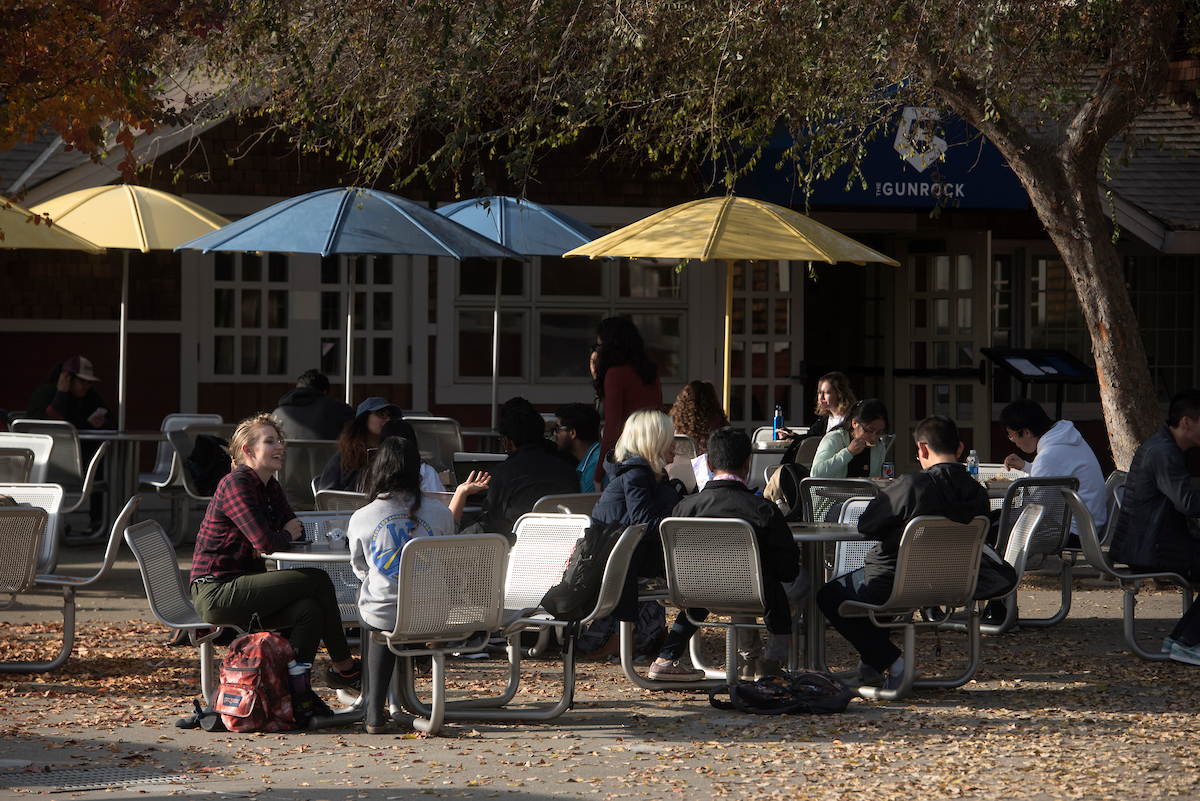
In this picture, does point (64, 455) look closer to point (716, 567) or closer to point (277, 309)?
point (277, 309)

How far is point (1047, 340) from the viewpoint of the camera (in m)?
15.0

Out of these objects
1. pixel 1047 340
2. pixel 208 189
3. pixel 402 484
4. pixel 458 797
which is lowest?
pixel 458 797

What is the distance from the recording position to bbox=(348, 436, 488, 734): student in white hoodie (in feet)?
17.0

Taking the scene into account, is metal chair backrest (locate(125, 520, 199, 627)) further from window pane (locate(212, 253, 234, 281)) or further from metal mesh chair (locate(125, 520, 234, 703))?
window pane (locate(212, 253, 234, 281))

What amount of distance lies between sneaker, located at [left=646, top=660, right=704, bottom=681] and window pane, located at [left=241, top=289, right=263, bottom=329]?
7377 mm

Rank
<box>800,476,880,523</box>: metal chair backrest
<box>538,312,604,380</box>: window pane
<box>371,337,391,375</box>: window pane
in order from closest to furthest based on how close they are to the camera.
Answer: <box>800,476,880,523</box>: metal chair backrest → <box>371,337,391,375</box>: window pane → <box>538,312,604,380</box>: window pane

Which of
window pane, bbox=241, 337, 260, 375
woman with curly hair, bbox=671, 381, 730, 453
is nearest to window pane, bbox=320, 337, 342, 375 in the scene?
window pane, bbox=241, 337, 260, 375

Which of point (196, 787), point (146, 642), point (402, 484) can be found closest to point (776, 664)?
point (402, 484)

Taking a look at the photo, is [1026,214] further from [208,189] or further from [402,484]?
[402,484]

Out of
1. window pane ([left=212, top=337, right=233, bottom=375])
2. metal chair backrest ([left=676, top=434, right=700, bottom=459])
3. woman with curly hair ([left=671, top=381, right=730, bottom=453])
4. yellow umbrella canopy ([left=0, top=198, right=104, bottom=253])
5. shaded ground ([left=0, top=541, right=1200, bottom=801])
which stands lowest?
shaded ground ([left=0, top=541, right=1200, bottom=801])

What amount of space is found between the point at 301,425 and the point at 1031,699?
4.93m

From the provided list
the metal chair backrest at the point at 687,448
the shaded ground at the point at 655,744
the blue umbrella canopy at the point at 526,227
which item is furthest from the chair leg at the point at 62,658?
the blue umbrella canopy at the point at 526,227

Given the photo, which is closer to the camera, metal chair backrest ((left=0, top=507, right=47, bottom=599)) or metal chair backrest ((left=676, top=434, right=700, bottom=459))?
metal chair backrest ((left=0, top=507, right=47, bottom=599))

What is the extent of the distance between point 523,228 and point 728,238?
212cm
